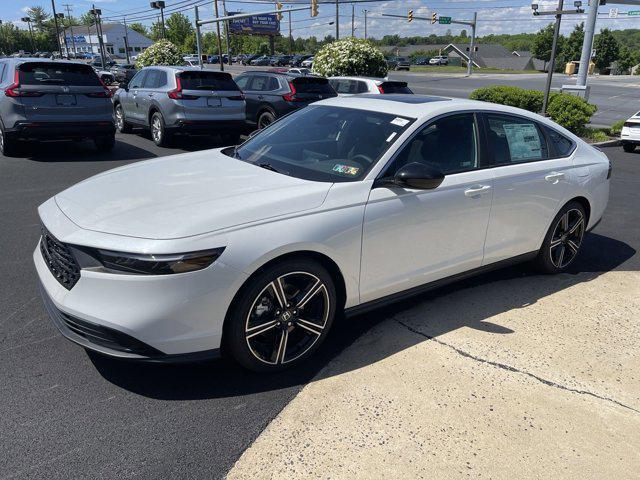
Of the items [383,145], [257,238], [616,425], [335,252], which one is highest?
[383,145]

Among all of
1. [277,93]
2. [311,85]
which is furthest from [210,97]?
[311,85]

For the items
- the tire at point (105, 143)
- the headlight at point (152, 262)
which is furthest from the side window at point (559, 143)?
the tire at point (105, 143)

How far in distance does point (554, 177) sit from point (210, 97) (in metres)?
8.19

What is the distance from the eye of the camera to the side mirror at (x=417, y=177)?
3.41 m

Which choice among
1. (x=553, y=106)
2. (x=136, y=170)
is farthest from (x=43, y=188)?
(x=553, y=106)

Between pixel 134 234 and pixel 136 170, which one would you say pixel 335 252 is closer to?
pixel 134 234

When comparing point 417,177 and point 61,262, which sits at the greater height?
point 417,177

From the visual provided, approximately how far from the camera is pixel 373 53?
20109mm

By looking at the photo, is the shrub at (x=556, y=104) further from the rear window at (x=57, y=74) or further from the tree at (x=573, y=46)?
the tree at (x=573, y=46)

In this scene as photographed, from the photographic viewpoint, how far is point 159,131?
11586mm

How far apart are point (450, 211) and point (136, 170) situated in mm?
2307

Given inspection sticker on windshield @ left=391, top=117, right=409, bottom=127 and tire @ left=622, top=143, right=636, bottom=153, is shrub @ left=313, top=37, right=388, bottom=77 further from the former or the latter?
inspection sticker on windshield @ left=391, top=117, right=409, bottom=127

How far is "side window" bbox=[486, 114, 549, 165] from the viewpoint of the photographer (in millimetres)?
4238

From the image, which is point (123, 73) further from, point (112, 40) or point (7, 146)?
point (112, 40)
